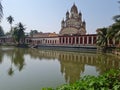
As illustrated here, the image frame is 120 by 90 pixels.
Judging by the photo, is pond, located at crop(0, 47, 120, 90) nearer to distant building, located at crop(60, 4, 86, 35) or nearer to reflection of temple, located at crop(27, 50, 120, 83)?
reflection of temple, located at crop(27, 50, 120, 83)

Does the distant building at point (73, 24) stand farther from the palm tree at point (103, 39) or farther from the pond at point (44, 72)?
the pond at point (44, 72)

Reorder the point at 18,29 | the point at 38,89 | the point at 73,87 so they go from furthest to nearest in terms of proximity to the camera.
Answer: the point at 18,29 < the point at 38,89 < the point at 73,87

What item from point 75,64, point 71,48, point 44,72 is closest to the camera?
point 44,72

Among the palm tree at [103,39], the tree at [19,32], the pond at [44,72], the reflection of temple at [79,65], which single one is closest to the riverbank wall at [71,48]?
the palm tree at [103,39]

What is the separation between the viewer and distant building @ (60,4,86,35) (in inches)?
3497

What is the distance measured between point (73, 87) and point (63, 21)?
296 ft

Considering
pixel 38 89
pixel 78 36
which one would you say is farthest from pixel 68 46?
pixel 38 89

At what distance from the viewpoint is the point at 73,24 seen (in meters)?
92.2

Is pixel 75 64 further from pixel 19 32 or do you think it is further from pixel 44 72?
pixel 19 32

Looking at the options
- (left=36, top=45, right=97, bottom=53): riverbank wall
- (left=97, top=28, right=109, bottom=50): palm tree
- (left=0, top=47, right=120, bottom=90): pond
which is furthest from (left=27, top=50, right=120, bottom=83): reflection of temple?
(left=36, top=45, right=97, bottom=53): riverbank wall

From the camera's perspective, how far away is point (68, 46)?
68062 millimetres

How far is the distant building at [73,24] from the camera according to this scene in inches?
3497

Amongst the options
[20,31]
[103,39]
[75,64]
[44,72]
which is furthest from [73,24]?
[44,72]

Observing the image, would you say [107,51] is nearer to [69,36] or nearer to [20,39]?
[69,36]
